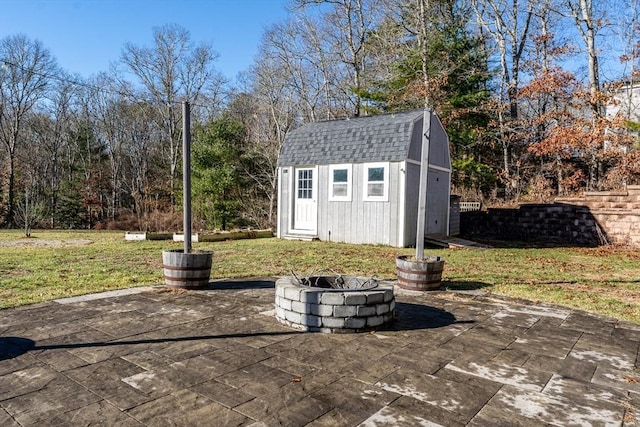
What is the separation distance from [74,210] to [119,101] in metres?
7.54

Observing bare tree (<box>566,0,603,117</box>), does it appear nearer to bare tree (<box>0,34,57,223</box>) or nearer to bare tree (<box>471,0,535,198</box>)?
bare tree (<box>471,0,535,198</box>)

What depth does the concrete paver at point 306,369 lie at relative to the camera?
91.3 inches

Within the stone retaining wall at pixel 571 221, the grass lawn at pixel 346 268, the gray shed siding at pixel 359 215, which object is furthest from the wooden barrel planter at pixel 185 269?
the stone retaining wall at pixel 571 221

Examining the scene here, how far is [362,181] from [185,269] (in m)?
6.78

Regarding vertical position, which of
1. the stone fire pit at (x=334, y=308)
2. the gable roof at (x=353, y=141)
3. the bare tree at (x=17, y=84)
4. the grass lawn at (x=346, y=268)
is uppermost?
the bare tree at (x=17, y=84)

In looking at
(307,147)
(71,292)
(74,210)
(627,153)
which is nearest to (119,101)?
(74,210)

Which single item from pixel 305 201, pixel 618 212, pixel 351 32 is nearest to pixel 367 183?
pixel 305 201

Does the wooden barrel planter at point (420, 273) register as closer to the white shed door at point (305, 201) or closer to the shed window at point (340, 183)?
the shed window at point (340, 183)

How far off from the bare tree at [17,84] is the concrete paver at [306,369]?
77.8 ft

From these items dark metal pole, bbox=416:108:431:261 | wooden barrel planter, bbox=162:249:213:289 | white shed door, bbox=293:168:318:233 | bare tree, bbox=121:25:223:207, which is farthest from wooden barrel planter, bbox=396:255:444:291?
bare tree, bbox=121:25:223:207

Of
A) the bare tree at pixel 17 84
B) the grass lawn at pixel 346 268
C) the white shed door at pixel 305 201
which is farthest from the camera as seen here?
the bare tree at pixel 17 84

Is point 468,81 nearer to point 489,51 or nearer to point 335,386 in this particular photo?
point 489,51

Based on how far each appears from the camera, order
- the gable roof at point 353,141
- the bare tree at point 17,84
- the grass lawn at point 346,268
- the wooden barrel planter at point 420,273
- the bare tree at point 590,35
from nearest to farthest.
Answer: the grass lawn at point 346,268, the wooden barrel planter at point 420,273, the gable roof at point 353,141, the bare tree at point 590,35, the bare tree at point 17,84

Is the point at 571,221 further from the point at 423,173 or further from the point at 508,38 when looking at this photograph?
the point at 508,38
